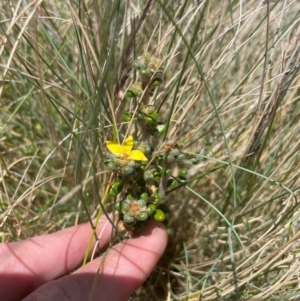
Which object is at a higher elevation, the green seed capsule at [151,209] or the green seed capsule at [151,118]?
the green seed capsule at [151,118]

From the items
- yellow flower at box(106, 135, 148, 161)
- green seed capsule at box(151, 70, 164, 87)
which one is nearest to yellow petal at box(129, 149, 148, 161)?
yellow flower at box(106, 135, 148, 161)

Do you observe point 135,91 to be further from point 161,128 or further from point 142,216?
point 142,216

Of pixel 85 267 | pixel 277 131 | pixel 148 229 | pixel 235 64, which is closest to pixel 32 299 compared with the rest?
pixel 85 267

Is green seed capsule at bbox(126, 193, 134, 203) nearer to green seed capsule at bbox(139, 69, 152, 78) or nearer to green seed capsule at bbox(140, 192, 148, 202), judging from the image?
green seed capsule at bbox(140, 192, 148, 202)

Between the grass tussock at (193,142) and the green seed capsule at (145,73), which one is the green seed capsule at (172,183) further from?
the green seed capsule at (145,73)

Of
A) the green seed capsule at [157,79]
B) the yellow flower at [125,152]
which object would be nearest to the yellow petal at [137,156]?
the yellow flower at [125,152]

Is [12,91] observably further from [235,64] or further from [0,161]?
[235,64]

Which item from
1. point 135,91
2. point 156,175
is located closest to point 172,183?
point 156,175
